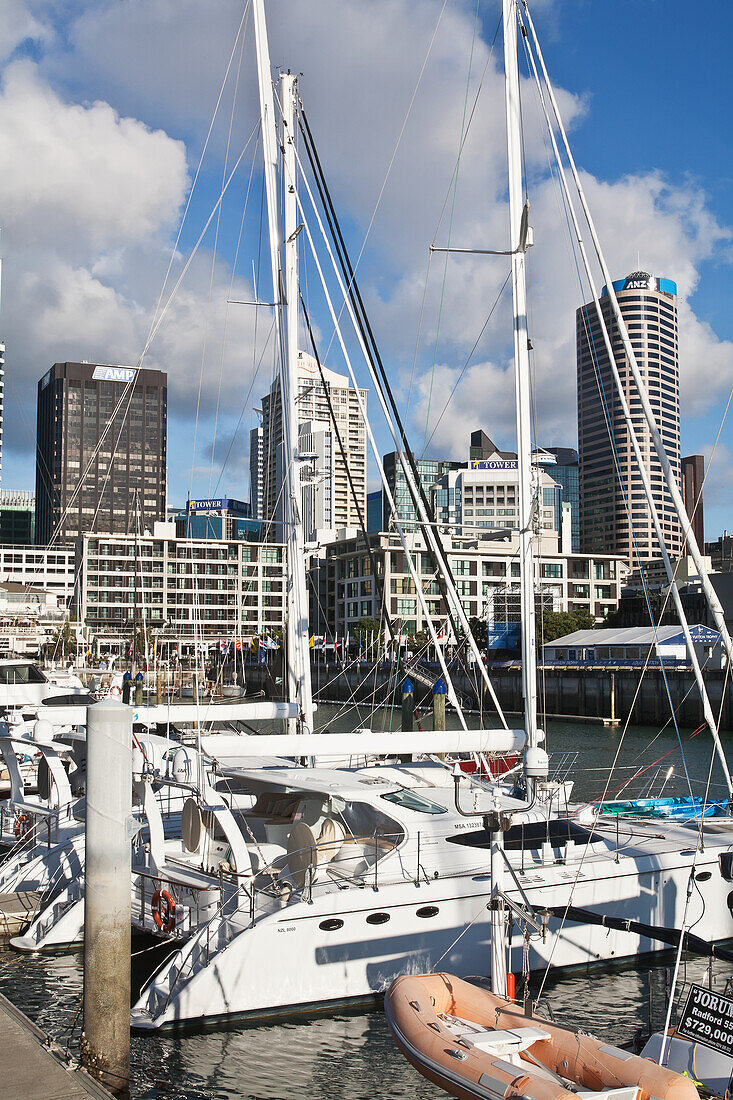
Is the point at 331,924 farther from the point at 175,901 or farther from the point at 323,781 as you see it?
the point at 323,781

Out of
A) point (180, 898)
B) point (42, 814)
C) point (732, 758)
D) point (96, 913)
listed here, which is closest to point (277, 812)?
point (180, 898)

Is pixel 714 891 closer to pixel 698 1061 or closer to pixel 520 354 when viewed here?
pixel 698 1061

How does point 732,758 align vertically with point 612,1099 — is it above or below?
below

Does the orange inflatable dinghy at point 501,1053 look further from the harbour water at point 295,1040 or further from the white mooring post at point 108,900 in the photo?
the white mooring post at point 108,900

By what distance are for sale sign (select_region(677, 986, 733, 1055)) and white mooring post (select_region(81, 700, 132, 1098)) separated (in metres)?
5.49

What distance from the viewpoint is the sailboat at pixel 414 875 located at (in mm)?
11898

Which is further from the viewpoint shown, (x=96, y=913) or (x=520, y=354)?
(x=520, y=354)

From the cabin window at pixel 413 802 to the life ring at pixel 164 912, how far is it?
11.3ft

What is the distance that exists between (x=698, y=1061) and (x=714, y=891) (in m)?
6.67

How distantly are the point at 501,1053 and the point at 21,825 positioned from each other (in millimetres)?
12456

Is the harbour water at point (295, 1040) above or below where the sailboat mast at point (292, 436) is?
below

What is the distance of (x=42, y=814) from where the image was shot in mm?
15617

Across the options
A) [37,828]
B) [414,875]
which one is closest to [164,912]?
[414,875]

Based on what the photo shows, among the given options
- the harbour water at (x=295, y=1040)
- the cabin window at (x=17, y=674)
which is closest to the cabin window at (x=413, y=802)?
the harbour water at (x=295, y=1040)
